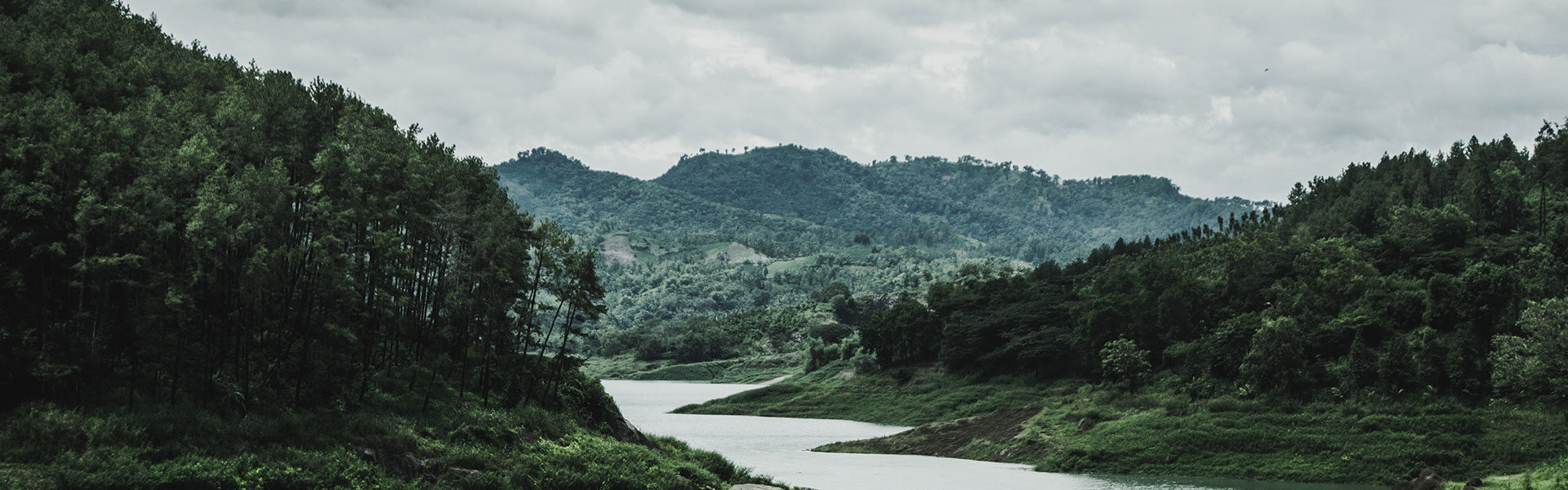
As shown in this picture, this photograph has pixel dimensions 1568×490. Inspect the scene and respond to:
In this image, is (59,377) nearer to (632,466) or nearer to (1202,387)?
(632,466)

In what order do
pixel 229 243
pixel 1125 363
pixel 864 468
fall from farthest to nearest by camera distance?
pixel 1125 363
pixel 864 468
pixel 229 243

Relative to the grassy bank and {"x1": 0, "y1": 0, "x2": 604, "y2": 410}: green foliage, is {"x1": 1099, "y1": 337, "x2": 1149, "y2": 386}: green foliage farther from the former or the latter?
{"x1": 0, "y1": 0, "x2": 604, "y2": 410}: green foliage

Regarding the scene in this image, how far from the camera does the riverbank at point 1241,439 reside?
67562 mm

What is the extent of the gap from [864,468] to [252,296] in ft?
150

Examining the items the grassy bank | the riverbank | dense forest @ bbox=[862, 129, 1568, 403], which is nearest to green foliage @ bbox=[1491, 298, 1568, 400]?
dense forest @ bbox=[862, 129, 1568, 403]

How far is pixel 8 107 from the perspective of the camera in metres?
48.8

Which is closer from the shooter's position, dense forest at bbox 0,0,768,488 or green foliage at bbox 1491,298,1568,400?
dense forest at bbox 0,0,768,488

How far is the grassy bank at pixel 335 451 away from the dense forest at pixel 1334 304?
157 ft

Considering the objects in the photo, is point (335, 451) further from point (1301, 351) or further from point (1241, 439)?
point (1301, 351)

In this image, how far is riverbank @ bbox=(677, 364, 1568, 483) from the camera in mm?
67562

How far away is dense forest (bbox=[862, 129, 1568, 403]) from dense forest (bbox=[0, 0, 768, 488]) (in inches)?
1947

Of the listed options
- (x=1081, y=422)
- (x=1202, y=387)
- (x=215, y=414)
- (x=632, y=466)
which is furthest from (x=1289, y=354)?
(x=215, y=414)

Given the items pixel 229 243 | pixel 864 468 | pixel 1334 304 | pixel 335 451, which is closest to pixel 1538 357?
pixel 1334 304

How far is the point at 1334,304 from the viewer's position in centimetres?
9300
